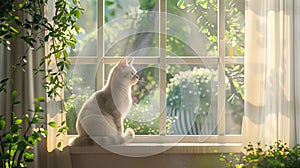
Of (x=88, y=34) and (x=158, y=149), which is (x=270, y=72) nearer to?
(x=158, y=149)

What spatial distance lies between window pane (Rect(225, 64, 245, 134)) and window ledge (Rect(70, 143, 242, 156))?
0.68 ft

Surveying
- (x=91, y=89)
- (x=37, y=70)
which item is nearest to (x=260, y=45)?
(x=91, y=89)

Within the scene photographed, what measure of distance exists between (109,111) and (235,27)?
3.24 feet

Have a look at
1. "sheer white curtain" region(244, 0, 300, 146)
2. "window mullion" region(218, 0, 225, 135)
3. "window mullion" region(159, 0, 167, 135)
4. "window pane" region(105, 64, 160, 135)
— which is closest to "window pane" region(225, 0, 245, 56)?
"window mullion" region(218, 0, 225, 135)

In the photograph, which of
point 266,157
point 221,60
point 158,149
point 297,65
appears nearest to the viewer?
point 266,157

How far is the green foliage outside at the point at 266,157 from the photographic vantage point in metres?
2.48

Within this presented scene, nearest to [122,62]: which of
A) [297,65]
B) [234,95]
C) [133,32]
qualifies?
[133,32]

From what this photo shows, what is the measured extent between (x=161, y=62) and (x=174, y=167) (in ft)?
2.24

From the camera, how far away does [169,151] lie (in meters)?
3.00

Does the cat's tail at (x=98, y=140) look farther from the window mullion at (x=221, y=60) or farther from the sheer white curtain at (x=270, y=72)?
the sheer white curtain at (x=270, y=72)

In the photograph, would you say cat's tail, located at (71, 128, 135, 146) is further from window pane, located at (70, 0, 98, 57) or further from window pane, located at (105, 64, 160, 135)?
window pane, located at (70, 0, 98, 57)

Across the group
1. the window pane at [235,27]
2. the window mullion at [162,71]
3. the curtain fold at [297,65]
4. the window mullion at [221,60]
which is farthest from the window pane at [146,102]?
the curtain fold at [297,65]

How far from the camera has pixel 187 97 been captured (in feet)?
10.4

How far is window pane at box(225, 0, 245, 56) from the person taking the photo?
3135 millimetres
